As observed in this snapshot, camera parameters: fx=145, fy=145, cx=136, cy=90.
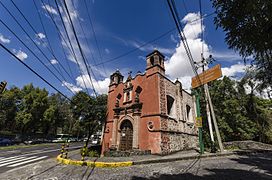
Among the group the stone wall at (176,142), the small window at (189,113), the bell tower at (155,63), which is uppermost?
the bell tower at (155,63)

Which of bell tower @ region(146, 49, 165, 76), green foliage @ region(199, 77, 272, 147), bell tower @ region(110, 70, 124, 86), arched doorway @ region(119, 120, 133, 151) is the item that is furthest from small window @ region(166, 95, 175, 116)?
green foliage @ region(199, 77, 272, 147)

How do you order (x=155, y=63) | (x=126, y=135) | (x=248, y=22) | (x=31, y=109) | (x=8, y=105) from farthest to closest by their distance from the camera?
1. (x=8, y=105)
2. (x=31, y=109)
3. (x=126, y=135)
4. (x=155, y=63)
5. (x=248, y=22)

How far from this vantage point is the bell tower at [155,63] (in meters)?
14.0

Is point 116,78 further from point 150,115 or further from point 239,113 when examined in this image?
point 239,113

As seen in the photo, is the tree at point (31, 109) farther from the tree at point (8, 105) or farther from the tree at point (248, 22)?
the tree at point (248, 22)

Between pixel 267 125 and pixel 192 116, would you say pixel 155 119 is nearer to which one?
pixel 192 116

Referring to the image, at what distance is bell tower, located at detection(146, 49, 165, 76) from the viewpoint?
14.0 m

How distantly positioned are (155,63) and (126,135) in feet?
25.3

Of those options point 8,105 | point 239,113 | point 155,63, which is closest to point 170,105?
point 155,63

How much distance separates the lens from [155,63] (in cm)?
1411

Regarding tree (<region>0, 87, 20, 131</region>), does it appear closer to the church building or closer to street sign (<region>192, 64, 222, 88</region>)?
the church building

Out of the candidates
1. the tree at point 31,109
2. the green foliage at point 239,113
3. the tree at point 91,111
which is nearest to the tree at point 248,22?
the green foliage at point 239,113

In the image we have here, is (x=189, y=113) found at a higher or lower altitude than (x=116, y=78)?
lower

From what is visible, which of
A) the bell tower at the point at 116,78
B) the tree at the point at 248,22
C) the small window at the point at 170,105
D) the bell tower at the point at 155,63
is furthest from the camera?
the bell tower at the point at 116,78
